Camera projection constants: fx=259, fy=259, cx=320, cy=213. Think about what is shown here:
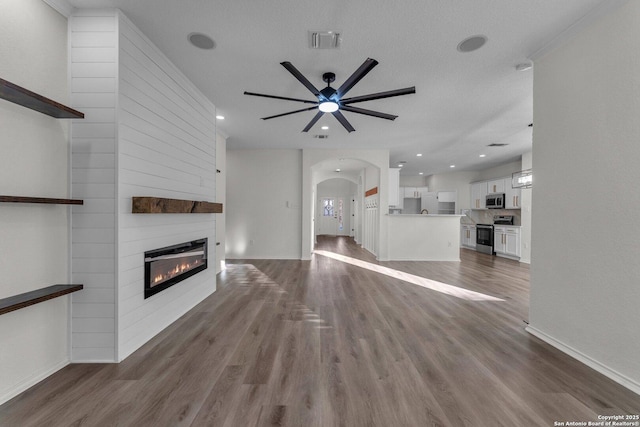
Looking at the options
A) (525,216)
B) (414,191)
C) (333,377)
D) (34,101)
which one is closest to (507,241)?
(525,216)

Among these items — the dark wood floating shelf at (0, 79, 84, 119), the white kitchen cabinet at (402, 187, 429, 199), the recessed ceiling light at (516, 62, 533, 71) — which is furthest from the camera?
the white kitchen cabinet at (402, 187, 429, 199)

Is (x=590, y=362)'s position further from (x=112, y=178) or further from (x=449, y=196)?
(x=449, y=196)

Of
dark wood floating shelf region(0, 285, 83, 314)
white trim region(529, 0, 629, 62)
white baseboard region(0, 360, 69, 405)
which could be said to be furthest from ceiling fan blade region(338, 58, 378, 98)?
white baseboard region(0, 360, 69, 405)

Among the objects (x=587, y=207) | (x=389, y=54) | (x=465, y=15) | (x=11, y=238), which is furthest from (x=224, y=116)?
(x=587, y=207)

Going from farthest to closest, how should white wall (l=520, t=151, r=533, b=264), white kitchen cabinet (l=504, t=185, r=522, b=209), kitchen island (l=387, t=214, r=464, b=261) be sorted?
1. white kitchen cabinet (l=504, t=185, r=522, b=209)
2. kitchen island (l=387, t=214, r=464, b=261)
3. white wall (l=520, t=151, r=533, b=264)

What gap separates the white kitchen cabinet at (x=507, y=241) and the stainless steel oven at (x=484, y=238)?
12cm

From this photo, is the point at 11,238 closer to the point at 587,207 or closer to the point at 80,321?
the point at 80,321

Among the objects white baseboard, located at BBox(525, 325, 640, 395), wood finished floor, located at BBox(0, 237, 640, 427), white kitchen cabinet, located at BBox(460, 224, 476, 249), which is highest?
white kitchen cabinet, located at BBox(460, 224, 476, 249)

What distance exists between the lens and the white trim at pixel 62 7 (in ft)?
6.24

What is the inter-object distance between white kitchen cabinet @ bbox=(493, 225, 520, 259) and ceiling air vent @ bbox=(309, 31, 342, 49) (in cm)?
683

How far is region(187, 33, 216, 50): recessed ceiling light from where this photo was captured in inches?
92.0

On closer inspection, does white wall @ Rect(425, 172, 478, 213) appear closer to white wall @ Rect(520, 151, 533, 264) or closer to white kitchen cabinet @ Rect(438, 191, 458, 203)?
white kitchen cabinet @ Rect(438, 191, 458, 203)

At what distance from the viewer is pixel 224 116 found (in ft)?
13.9

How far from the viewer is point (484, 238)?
7.98 metres
